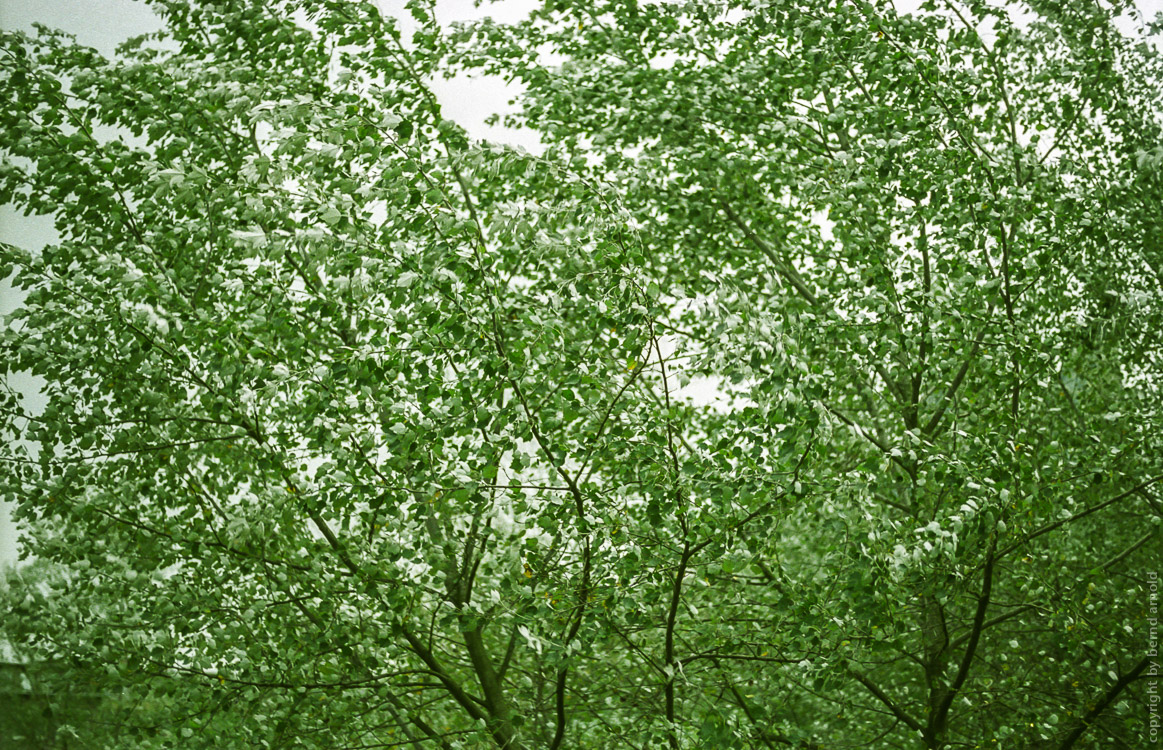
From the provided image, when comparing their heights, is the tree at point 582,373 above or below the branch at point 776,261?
below

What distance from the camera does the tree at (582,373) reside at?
9.70ft

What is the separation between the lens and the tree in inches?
116

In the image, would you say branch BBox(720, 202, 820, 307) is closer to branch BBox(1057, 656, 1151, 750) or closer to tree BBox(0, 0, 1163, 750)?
tree BBox(0, 0, 1163, 750)

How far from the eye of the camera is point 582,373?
2.95m

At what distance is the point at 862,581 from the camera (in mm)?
2996

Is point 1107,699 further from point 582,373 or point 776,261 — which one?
point 582,373

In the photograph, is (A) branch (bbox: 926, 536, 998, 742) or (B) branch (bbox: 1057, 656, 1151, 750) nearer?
(A) branch (bbox: 926, 536, 998, 742)

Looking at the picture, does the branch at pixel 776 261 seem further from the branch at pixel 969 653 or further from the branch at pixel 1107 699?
the branch at pixel 1107 699

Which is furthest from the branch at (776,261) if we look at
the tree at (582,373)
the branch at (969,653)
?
the branch at (969,653)

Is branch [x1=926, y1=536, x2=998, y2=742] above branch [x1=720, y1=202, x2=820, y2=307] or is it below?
below

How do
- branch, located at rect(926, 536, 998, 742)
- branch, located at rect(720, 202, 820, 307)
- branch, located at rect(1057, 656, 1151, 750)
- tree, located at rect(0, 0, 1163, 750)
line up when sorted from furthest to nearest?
branch, located at rect(720, 202, 820, 307) < branch, located at rect(1057, 656, 1151, 750) < branch, located at rect(926, 536, 998, 742) < tree, located at rect(0, 0, 1163, 750)

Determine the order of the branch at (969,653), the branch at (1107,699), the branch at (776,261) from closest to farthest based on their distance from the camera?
the branch at (969,653), the branch at (1107,699), the branch at (776,261)

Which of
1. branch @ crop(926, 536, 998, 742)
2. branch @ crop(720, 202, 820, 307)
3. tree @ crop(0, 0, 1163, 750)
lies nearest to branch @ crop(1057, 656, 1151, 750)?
tree @ crop(0, 0, 1163, 750)

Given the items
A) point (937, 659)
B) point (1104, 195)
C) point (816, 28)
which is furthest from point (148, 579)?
point (1104, 195)
